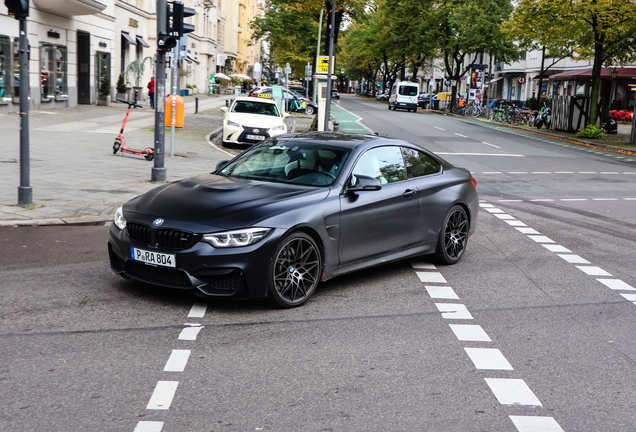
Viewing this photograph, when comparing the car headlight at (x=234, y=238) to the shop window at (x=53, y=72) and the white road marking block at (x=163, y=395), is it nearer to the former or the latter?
the white road marking block at (x=163, y=395)

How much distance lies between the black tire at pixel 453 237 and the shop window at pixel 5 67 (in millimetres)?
23641

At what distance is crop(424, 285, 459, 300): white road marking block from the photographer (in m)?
6.71

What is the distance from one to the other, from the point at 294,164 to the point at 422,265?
202 cm

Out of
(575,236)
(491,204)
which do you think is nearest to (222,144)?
(491,204)

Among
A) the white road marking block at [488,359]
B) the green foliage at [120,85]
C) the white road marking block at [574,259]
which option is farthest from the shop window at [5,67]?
the white road marking block at [488,359]

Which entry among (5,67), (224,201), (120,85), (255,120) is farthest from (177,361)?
(120,85)

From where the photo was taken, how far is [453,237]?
810cm

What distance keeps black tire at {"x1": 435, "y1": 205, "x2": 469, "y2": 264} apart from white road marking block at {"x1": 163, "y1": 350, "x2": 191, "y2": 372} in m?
3.74

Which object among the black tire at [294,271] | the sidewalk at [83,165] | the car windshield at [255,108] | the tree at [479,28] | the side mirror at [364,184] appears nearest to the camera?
the black tire at [294,271]

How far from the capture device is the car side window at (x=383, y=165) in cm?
704

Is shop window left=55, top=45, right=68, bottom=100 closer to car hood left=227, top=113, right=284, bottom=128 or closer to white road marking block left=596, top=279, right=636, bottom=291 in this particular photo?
car hood left=227, top=113, right=284, bottom=128

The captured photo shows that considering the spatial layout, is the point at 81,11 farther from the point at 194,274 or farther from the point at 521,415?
the point at 521,415

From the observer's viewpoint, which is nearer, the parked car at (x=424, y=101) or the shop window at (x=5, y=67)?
the shop window at (x=5, y=67)

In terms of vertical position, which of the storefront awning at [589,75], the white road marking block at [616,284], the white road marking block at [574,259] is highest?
the storefront awning at [589,75]
